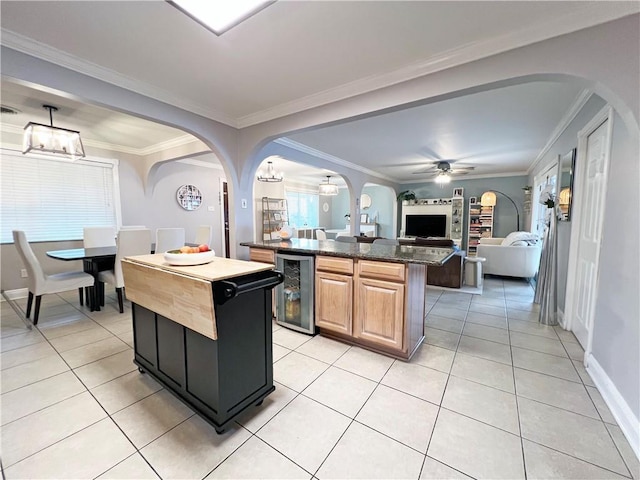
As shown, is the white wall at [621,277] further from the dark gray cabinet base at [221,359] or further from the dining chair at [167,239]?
the dining chair at [167,239]

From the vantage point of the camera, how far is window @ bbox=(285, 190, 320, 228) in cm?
877

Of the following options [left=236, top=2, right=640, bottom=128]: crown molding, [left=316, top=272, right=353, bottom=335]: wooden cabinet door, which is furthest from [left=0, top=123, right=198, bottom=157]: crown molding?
[left=316, top=272, right=353, bottom=335]: wooden cabinet door

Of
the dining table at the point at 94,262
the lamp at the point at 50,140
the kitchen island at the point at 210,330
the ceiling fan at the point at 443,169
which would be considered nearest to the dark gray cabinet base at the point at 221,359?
the kitchen island at the point at 210,330

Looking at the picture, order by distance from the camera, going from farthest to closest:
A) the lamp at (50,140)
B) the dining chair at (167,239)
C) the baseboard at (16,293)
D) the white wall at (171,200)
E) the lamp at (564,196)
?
the white wall at (171,200) < the baseboard at (16,293) < the dining chair at (167,239) < the lamp at (564,196) < the lamp at (50,140)

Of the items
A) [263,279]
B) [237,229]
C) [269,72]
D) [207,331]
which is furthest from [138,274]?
[269,72]

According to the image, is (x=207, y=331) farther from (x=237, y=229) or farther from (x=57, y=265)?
(x=57, y=265)

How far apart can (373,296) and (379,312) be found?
0.15 m

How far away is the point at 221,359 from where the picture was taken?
1.49m

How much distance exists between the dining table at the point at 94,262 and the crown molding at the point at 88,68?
2.01m

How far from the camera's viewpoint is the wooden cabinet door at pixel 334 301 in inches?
100.0

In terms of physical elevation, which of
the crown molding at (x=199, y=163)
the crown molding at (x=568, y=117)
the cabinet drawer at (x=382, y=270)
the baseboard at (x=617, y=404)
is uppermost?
the crown molding at (x=568, y=117)

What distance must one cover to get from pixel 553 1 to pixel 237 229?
3.50 meters

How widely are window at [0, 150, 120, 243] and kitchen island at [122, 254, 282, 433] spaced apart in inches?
145

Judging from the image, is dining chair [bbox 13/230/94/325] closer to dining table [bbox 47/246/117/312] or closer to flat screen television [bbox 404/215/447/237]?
dining table [bbox 47/246/117/312]
